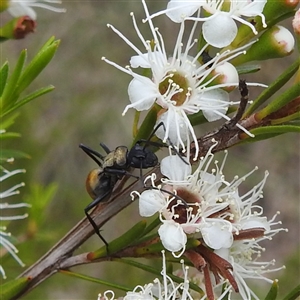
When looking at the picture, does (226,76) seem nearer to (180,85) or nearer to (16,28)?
(180,85)

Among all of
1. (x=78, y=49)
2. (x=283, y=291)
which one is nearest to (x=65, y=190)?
(x=78, y=49)

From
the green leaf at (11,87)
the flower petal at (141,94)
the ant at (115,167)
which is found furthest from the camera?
the green leaf at (11,87)

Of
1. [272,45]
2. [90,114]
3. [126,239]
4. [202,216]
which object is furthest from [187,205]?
[90,114]

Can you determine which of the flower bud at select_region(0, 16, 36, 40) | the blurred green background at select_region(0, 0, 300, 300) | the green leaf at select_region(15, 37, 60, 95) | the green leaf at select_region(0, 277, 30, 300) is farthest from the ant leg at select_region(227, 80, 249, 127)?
the blurred green background at select_region(0, 0, 300, 300)

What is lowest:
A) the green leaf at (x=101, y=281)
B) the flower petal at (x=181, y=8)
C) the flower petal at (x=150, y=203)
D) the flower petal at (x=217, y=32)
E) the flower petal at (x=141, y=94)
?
the green leaf at (x=101, y=281)

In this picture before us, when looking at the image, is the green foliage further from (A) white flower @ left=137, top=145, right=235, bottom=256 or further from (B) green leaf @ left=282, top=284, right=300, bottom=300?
(B) green leaf @ left=282, top=284, right=300, bottom=300

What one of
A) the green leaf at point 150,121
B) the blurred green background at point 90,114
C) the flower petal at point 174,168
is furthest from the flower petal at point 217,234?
the blurred green background at point 90,114

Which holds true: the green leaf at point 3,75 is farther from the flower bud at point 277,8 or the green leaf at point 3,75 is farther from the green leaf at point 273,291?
the green leaf at point 273,291

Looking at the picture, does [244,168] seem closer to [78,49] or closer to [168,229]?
[78,49]
